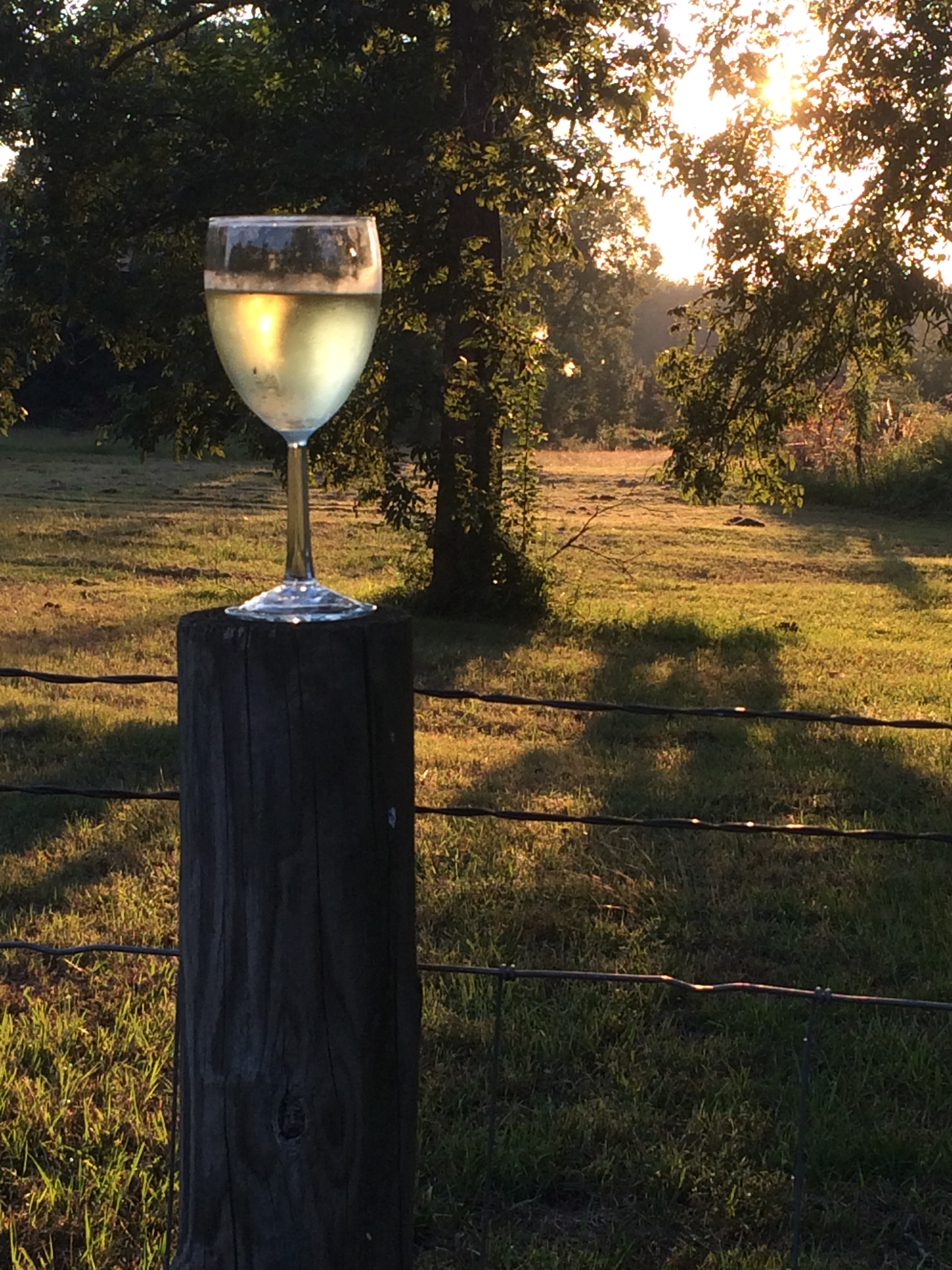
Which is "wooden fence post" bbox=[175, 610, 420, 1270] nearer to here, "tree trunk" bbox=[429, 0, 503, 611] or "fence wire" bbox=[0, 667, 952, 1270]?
"fence wire" bbox=[0, 667, 952, 1270]

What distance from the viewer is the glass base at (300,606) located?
144cm

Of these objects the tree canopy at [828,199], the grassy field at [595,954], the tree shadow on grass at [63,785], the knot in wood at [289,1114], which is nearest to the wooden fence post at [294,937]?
the knot in wood at [289,1114]

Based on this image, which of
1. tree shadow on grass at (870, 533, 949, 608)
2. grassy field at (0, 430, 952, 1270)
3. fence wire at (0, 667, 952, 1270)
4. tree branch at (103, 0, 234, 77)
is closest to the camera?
fence wire at (0, 667, 952, 1270)

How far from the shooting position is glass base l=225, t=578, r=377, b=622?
56.5 inches

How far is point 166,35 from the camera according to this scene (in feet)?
32.8

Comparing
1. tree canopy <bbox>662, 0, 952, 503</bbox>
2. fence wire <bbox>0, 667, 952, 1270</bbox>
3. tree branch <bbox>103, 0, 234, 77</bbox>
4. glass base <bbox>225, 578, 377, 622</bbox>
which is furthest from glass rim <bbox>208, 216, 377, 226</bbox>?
tree branch <bbox>103, 0, 234, 77</bbox>

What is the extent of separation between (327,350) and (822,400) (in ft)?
28.6

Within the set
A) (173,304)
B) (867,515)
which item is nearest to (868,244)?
(173,304)

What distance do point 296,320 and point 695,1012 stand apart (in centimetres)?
264

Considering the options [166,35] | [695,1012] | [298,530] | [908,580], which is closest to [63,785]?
[695,1012]

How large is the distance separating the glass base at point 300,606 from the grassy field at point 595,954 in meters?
1.63

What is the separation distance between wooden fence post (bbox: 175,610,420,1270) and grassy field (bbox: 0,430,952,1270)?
1.21 metres

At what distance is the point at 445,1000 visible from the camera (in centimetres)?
371

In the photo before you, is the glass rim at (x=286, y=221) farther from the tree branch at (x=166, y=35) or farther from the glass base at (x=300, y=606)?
the tree branch at (x=166, y=35)
